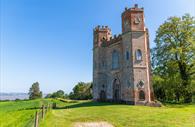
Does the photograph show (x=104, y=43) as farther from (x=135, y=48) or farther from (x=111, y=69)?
(x=135, y=48)

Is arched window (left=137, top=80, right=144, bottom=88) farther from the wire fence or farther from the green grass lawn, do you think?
the wire fence

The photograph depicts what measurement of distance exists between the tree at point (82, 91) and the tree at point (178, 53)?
2664 centimetres

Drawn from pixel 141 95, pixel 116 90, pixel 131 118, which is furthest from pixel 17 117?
pixel 116 90

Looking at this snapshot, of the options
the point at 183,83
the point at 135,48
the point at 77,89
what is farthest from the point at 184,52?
the point at 77,89

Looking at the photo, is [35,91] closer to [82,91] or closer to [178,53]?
[82,91]

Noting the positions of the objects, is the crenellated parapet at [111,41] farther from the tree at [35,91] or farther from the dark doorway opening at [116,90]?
the tree at [35,91]

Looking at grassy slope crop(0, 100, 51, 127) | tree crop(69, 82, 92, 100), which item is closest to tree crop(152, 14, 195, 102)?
grassy slope crop(0, 100, 51, 127)

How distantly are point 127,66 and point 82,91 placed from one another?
1213 inches

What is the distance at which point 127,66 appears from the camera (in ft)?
78.3

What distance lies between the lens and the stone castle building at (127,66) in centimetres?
2255

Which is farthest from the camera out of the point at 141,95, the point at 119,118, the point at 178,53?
the point at 178,53

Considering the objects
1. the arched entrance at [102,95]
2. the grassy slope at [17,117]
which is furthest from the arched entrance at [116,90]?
the grassy slope at [17,117]

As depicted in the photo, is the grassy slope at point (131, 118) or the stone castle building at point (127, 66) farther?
the stone castle building at point (127, 66)

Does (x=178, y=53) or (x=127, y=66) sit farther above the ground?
(x=178, y=53)
